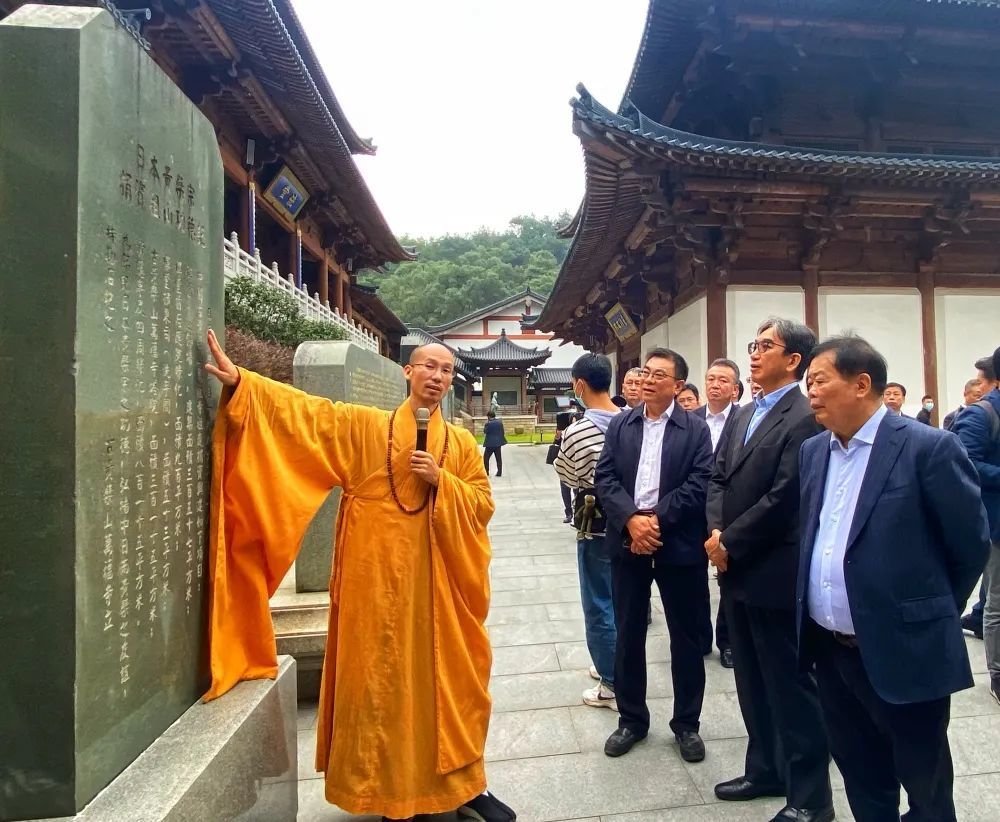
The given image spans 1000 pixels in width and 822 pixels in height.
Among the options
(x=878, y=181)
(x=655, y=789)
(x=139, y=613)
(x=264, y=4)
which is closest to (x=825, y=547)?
(x=655, y=789)

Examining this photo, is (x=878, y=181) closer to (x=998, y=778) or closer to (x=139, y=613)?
(x=998, y=778)

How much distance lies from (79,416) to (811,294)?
879 centimetres

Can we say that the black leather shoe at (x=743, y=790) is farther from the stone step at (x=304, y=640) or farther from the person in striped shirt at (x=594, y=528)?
the stone step at (x=304, y=640)

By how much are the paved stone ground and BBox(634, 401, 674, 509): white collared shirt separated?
1134 mm

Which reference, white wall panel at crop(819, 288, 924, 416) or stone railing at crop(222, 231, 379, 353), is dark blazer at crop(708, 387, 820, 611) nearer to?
stone railing at crop(222, 231, 379, 353)

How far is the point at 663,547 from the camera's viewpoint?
8.68ft

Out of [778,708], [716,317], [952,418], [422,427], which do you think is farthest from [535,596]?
[716,317]

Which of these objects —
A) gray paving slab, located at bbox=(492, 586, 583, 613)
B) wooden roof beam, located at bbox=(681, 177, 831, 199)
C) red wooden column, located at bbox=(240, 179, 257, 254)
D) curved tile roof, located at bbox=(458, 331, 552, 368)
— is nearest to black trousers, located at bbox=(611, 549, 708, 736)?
gray paving slab, located at bbox=(492, 586, 583, 613)

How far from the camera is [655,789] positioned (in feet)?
7.89

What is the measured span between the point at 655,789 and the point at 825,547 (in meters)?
1.28

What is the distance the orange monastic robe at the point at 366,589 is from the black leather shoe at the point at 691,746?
986 mm

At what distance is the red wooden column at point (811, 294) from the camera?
8180mm

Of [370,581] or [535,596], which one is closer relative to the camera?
[370,581]

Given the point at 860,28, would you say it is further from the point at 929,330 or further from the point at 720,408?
the point at 720,408
